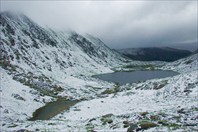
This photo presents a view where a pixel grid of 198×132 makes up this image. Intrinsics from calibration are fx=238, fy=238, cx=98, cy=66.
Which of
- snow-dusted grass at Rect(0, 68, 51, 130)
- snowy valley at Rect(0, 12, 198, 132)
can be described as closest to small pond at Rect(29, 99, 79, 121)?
snow-dusted grass at Rect(0, 68, 51, 130)

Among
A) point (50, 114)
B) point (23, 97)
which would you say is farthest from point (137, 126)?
point (23, 97)

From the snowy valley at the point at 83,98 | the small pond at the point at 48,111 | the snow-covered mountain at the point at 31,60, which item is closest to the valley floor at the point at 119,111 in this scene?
the snowy valley at the point at 83,98

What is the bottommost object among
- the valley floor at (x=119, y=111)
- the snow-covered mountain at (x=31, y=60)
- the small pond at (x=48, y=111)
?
the small pond at (x=48, y=111)

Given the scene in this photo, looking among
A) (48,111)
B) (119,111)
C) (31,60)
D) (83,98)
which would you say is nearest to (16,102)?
(48,111)

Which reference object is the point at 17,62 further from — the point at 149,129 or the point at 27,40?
the point at 149,129

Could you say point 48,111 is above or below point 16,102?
below

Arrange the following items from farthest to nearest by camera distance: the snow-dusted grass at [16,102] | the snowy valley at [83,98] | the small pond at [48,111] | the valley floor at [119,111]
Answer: the small pond at [48,111] → the snow-dusted grass at [16,102] → the snowy valley at [83,98] → the valley floor at [119,111]

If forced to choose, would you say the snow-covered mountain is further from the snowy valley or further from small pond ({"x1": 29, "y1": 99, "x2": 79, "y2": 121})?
small pond ({"x1": 29, "y1": 99, "x2": 79, "y2": 121})

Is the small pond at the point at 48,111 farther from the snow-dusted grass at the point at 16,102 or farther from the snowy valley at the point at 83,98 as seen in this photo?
the snowy valley at the point at 83,98

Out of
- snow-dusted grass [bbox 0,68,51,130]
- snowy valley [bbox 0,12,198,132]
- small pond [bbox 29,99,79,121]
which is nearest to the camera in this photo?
snowy valley [bbox 0,12,198,132]

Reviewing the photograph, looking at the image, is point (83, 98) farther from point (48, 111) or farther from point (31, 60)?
point (31, 60)

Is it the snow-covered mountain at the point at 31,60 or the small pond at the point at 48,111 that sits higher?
the snow-covered mountain at the point at 31,60
